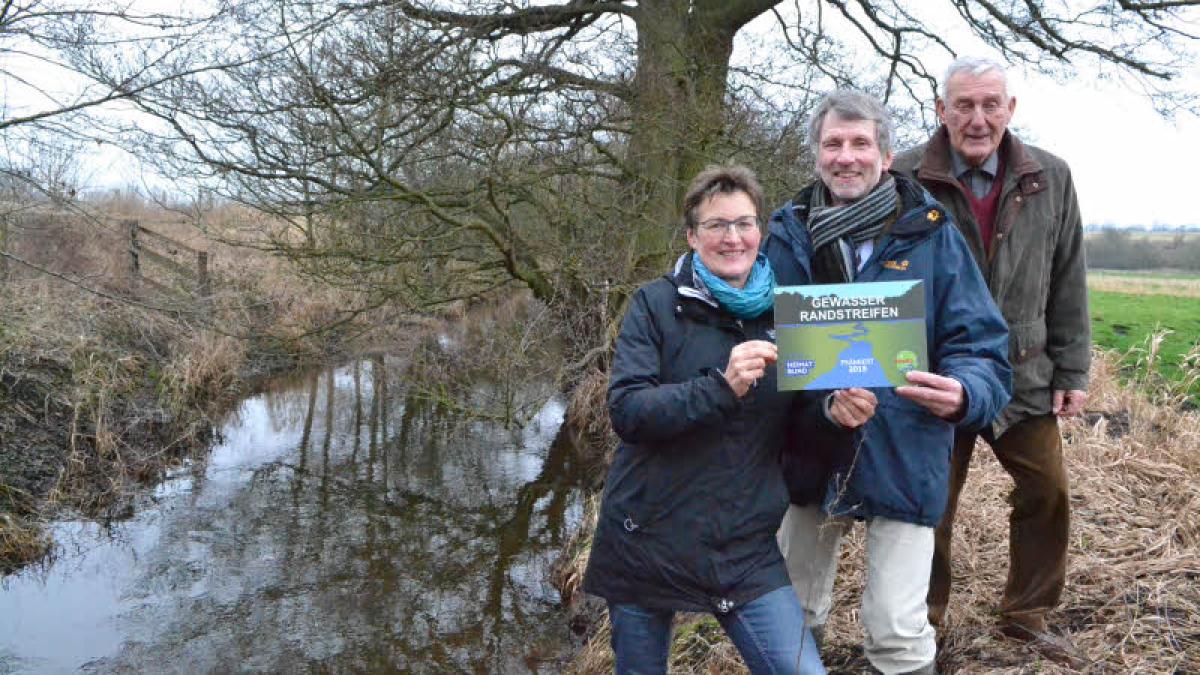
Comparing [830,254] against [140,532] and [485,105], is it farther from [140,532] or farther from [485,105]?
[140,532]

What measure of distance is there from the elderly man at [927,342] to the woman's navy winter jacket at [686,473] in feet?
0.66

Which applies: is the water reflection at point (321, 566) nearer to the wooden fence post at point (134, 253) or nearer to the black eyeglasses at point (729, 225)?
the wooden fence post at point (134, 253)

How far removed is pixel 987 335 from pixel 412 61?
5.92 m

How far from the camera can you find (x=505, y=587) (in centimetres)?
637

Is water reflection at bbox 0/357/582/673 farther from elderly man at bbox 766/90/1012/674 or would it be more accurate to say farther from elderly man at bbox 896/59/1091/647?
elderly man at bbox 766/90/1012/674

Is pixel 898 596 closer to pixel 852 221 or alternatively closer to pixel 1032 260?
pixel 852 221

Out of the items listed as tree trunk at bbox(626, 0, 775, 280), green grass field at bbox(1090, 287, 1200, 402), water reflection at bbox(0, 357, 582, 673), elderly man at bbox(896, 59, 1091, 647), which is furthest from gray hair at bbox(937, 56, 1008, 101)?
green grass field at bbox(1090, 287, 1200, 402)

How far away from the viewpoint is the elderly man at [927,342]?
237 centimetres

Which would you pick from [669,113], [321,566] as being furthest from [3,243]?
[669,113]

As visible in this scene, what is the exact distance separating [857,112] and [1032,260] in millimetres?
931

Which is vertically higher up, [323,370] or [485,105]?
[485,105]

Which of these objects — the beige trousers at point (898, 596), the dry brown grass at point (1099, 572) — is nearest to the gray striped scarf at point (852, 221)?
the beige trousers at point (898, 596)

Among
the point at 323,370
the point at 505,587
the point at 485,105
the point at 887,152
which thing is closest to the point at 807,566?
the point at 887,152

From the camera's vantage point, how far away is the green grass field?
12098 mm
